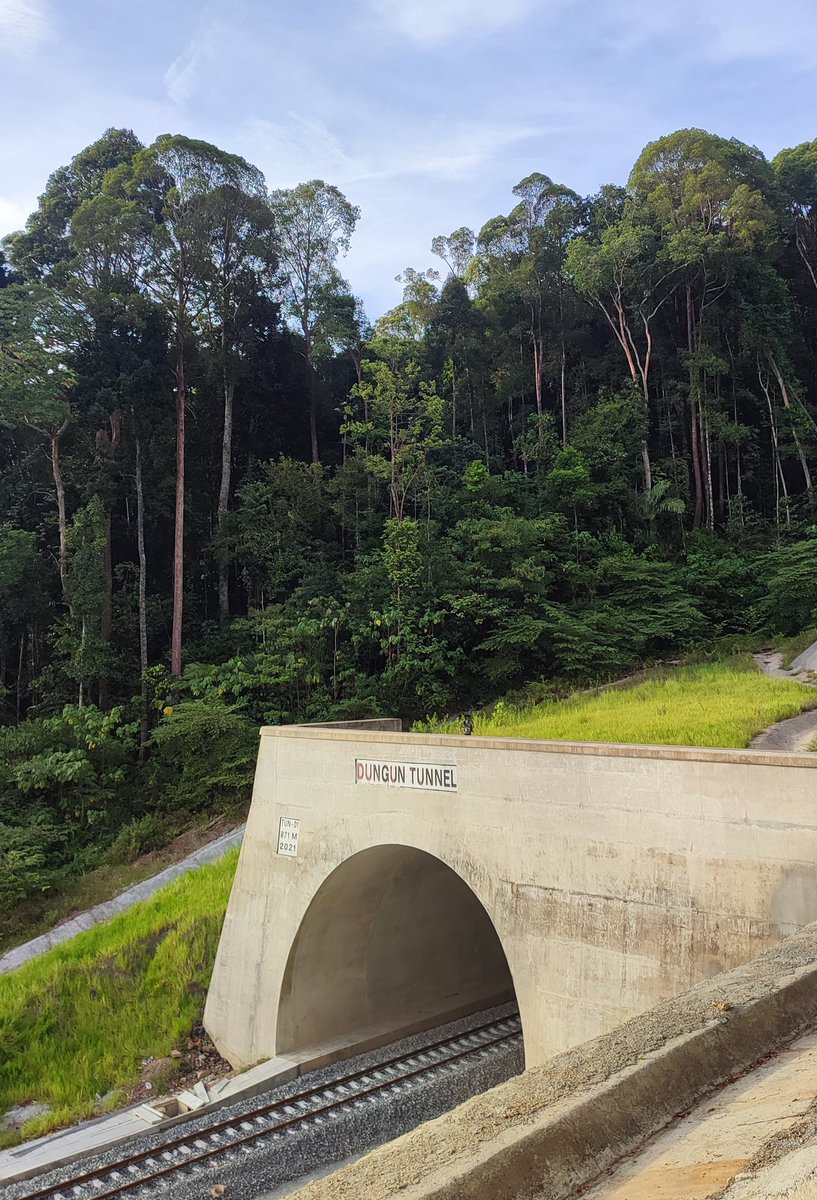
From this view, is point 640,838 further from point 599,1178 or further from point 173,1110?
point 173,1110

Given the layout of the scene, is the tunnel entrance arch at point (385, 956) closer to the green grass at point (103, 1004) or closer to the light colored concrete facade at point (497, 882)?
the light colored concrete facade at point (497, 882)

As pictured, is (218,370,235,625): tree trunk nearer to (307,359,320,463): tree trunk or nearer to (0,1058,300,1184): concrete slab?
(307,359,320,463): tree trunk

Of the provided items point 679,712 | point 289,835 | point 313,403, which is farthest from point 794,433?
point 289,835

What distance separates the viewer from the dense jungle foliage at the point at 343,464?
19641mm

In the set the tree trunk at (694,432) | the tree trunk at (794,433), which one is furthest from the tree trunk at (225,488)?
the tree trunk at (794,433)

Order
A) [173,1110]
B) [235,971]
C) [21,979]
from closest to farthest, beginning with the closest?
[173,1110]
[235,971]
[21,979]

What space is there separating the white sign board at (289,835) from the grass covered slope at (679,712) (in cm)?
317

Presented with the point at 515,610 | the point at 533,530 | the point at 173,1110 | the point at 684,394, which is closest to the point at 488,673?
the point at 515,610

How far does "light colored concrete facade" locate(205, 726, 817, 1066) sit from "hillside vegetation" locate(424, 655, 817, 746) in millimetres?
2489

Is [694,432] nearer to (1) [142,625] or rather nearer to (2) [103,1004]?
(1) [142,625]

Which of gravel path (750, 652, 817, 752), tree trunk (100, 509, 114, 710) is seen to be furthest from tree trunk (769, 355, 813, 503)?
tree trunk (100, 509, 114, 710)

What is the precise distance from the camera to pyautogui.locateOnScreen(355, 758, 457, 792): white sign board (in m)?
7.61

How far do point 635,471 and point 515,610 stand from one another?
9582 millimetres

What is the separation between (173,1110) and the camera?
8672mm
